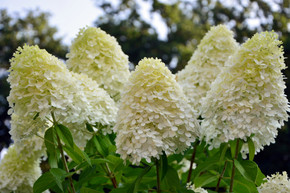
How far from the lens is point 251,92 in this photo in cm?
166

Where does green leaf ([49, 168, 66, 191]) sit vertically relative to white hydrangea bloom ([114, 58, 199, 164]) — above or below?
below

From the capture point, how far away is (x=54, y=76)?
179 centimetres

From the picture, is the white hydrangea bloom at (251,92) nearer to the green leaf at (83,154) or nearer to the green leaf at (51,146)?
the green leaf at (83,154)

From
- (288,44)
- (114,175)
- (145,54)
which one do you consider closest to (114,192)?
(114,175)

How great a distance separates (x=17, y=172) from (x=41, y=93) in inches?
41.5

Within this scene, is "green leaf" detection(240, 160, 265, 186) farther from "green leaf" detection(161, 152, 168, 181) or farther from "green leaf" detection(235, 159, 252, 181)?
"green leaf" detection(161, 152, 168, 181)

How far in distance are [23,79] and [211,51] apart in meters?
1.19

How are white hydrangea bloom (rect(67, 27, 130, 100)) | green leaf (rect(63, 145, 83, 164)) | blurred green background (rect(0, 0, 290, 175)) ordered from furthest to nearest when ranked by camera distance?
blurred green background (rect(0, 0, 290, 175)) → white hydrangea bloom (rect(67, 27, 130, 100)) → green leaf (rect(63, 145, 83, 164))

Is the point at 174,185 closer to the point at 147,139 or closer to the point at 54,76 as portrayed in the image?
the point at 147,139

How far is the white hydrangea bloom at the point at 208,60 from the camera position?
7.72 feet

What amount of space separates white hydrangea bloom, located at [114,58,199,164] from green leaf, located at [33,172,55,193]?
16.7 inches

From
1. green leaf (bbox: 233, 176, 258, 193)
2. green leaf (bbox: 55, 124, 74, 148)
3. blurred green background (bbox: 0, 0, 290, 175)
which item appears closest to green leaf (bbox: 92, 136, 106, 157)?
green leaf (bbox: 55, 124, 74, 148)

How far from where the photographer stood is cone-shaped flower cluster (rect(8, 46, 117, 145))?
5.71 ft

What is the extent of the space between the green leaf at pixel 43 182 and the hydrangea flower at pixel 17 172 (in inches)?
29.6
